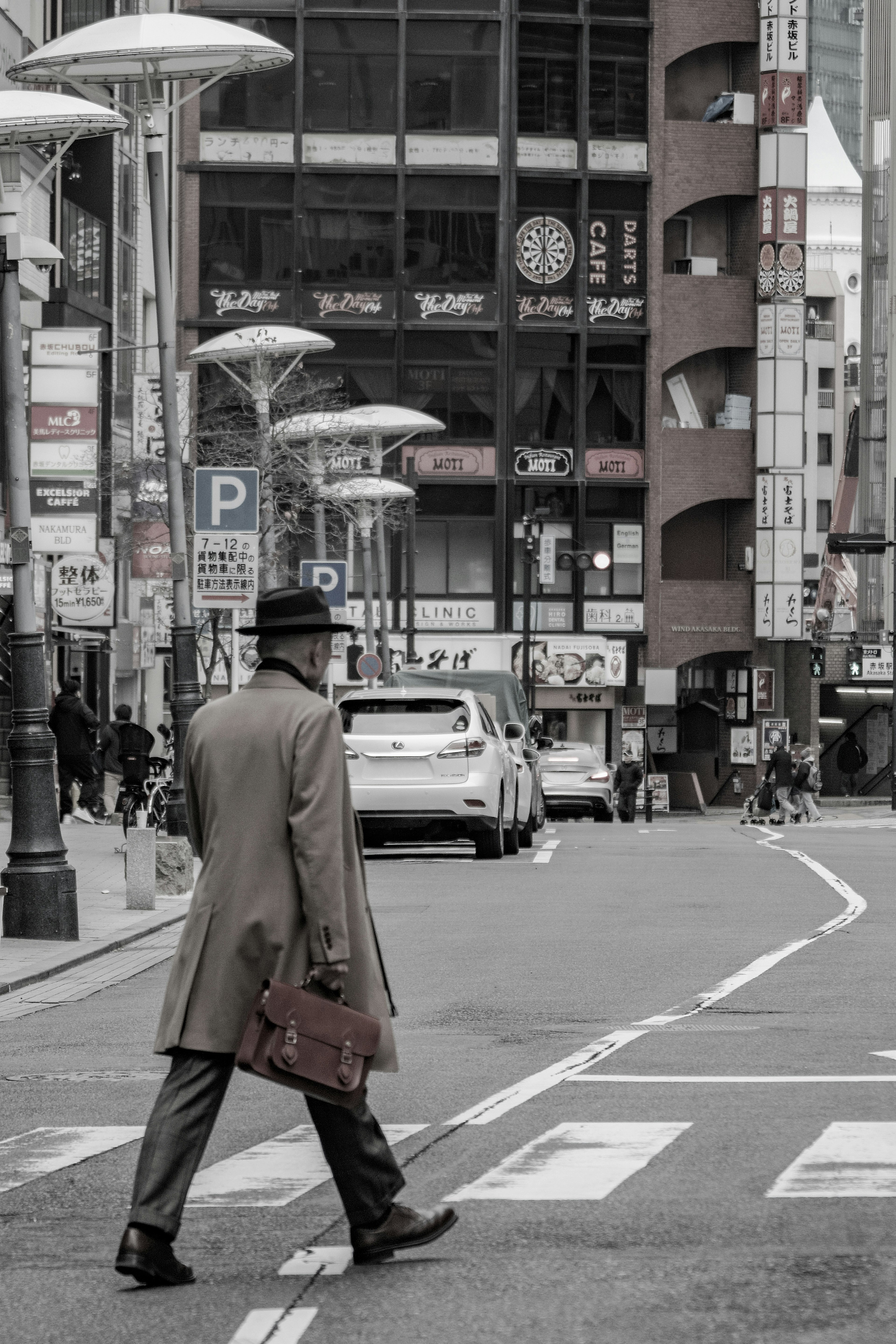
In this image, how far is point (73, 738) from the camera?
34.5 metres

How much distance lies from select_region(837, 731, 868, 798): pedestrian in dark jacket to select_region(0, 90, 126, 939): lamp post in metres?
66.3

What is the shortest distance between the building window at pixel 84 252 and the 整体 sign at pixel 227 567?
→ 21.4 metres

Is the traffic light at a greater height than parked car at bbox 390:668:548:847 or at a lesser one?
greater

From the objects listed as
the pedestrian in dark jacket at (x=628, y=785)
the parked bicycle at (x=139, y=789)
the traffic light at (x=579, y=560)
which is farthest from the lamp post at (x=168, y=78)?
the traffic light at (x=579, y=560)

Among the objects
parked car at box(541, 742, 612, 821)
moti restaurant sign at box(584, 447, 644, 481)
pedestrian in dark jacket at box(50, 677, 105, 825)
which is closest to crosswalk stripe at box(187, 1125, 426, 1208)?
A: pedestrian in dark jacket at box(50, 677, 105, 825)

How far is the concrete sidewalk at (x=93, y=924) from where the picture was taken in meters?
15.2

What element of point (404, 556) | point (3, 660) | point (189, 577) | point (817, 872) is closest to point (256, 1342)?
point (817, 872)

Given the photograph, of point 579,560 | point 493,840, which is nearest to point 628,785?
point 579,560

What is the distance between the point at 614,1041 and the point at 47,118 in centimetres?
1007

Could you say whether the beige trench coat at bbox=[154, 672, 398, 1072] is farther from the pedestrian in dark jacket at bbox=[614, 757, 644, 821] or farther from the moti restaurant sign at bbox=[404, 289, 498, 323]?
the moti restaurant sign at bbox=[404, 289, 498, 323]

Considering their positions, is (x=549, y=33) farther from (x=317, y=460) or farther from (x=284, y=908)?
(x=284, y=908)

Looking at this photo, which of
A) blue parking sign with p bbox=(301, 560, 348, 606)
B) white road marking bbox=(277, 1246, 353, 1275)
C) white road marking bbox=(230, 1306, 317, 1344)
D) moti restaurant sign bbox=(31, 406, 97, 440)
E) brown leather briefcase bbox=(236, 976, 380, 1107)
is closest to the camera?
white road marking bbox=(230, 1306, 317, 1344)

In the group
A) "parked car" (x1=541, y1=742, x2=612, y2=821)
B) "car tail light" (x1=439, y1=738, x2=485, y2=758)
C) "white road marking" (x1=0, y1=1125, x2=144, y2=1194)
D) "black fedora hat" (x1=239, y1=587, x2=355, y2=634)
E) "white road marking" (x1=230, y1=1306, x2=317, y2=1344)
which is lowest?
"parked car" (x1=541, y1=742, x2=612, y2=821)

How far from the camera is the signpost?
2508 centimetres
